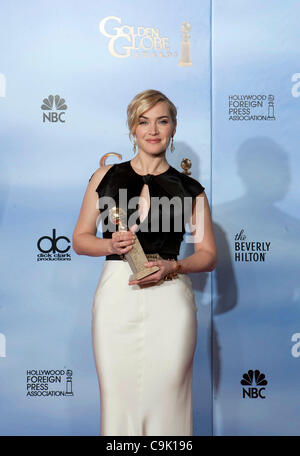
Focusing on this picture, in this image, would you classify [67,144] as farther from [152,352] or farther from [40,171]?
[152,352]

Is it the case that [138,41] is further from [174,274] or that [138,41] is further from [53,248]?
[174,274]

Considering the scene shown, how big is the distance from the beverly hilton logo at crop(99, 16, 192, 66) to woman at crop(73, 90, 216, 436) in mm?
989

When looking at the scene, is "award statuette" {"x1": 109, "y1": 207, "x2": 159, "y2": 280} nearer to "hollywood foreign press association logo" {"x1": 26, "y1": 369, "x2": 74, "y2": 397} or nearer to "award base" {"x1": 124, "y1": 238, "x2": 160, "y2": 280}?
"award base" {"x1": 124, "y1": 238, "x2": 160, "y2": 280}

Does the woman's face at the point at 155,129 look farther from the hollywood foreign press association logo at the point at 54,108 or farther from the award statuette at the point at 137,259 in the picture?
the hollywood foreign press association logo at the point at 54,108

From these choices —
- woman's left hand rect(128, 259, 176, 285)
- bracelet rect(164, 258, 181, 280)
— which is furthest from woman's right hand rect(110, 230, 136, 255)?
bracelet rect(164, 258, 181, 280)

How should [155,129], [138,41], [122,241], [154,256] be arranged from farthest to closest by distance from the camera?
[138,41]
[155,129]
[154,256]
[122,241]

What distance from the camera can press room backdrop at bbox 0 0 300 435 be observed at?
375cm

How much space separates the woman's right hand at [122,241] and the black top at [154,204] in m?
0.16

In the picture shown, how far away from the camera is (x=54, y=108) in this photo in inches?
148

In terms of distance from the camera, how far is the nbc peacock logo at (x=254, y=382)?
3818 mm

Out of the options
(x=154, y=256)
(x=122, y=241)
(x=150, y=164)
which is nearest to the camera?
(x=122, y=241)

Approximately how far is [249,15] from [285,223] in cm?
128

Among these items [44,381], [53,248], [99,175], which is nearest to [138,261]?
[99,175]

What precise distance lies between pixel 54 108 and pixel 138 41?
0.64m
